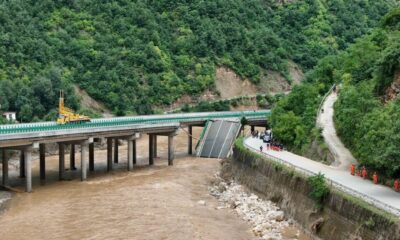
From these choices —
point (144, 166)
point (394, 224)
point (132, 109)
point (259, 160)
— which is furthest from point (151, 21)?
point (394, 224)

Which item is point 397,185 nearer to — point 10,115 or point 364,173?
point 364,173

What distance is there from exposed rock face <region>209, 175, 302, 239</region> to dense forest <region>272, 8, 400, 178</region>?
23.6 feet

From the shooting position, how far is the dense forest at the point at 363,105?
3726 cm

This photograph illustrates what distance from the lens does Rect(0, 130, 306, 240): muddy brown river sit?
127ft

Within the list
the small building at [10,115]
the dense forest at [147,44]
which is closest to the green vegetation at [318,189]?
the small building at [10,115]

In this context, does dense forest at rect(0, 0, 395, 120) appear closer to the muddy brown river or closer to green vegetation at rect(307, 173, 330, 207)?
the muddy brown river

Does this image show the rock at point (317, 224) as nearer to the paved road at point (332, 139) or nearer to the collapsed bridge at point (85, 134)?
the paved road at point (332, 139)

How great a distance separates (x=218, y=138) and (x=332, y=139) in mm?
26393

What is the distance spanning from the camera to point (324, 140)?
5053cm

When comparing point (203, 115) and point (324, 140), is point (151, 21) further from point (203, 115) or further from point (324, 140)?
point (324, 140)

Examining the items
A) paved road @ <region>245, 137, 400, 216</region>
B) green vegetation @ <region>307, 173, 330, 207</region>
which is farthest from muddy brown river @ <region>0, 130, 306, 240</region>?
paved road @ <region>245, 137, 400, 216</region>

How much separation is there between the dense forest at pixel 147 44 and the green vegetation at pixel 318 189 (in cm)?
5514

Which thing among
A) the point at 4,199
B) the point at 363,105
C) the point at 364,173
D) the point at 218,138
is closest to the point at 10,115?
the point at 218,138

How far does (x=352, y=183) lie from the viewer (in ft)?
125
